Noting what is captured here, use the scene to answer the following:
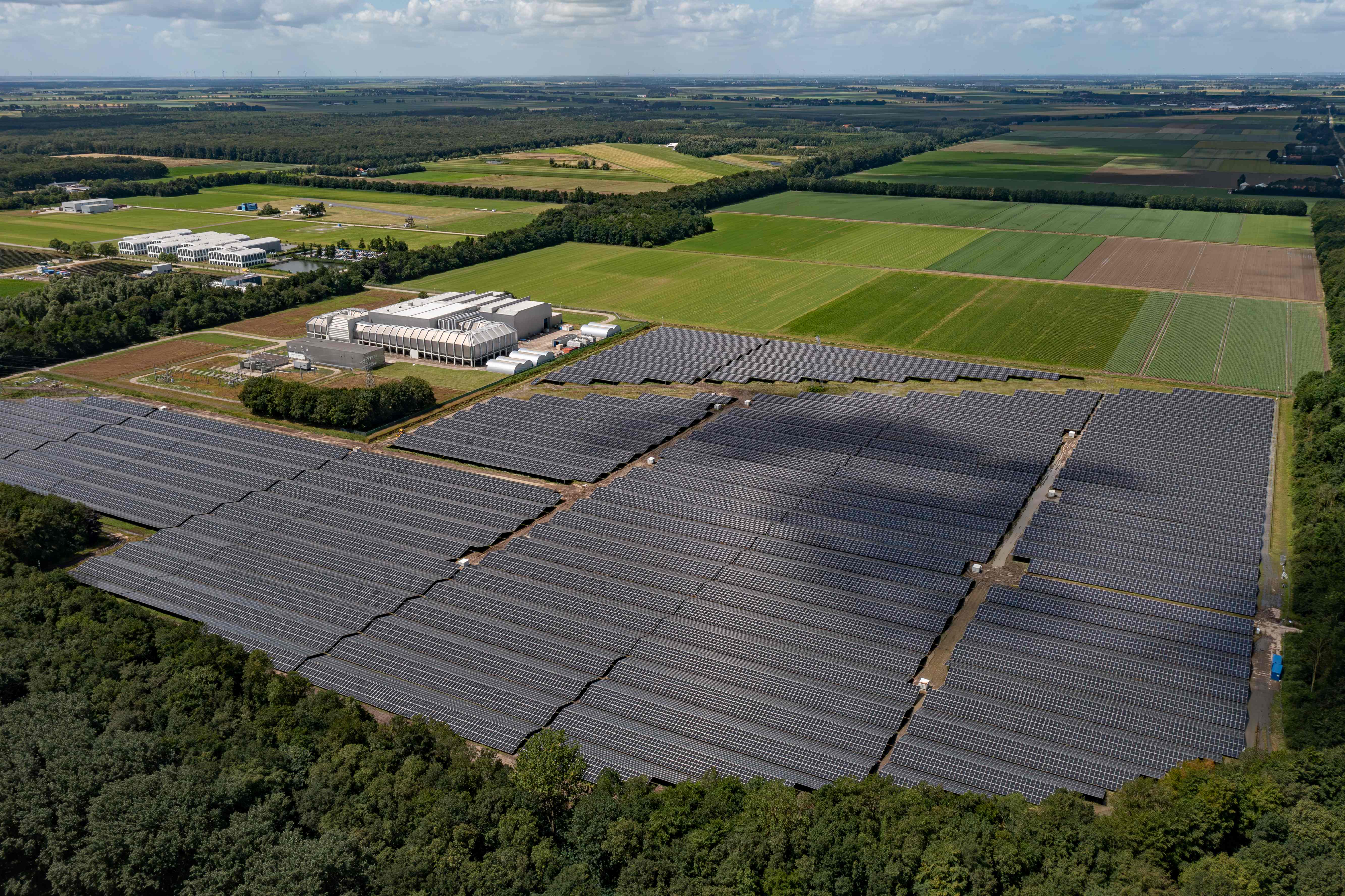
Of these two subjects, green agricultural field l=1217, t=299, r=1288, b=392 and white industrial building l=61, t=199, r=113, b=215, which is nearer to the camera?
green agricultural field l=1217, t=299, r=1288, b=392

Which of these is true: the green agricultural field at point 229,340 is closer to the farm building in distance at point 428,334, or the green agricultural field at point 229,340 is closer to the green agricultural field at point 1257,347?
the farm building in distance at point 428,334

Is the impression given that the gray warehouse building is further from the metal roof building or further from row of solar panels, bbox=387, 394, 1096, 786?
the metal roof building

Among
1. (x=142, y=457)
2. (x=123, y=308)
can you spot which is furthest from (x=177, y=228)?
(x=142, y=457)

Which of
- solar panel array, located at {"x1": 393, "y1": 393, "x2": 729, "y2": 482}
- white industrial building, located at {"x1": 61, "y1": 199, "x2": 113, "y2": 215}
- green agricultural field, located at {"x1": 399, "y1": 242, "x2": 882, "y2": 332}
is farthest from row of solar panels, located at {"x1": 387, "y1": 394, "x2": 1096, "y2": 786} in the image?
white industrial building, located at {"x1": 61, "y1": 199, "x2": 113, "y2": 215}

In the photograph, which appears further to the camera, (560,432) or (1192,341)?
(1192,341)

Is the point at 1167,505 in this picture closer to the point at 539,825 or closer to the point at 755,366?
the point at 755,366

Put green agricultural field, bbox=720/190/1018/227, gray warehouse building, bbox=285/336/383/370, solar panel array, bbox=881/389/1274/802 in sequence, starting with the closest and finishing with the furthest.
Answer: solar panel array, bbox=881/389/1274/802 < gray warehouse building, bbox=285/336/383/370 < green agricultural field, bbox=720/190/1018/227

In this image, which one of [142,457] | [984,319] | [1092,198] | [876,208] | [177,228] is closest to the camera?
[142,457]
